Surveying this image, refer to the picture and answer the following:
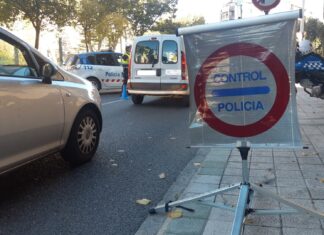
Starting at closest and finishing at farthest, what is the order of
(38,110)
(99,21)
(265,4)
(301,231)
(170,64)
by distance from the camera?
(301,231) < (38,110) < (265,4) < (170,64) < (99,21)

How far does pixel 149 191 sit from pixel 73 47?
3337 centimetres

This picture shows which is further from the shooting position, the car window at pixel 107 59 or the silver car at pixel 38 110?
the car window at pixel 107 59

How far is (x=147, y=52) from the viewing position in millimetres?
11719

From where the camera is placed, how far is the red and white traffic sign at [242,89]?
9.66 feet

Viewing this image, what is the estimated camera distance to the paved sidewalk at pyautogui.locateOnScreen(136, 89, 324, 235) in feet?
11.1

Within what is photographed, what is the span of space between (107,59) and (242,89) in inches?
528

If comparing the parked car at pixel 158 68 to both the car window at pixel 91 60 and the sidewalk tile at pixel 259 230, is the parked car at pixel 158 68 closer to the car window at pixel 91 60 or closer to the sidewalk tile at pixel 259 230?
the car window at pixel 91 60

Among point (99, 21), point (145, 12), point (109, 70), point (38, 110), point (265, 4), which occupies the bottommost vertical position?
point (38, 110)

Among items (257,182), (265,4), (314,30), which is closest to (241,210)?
(257,182)

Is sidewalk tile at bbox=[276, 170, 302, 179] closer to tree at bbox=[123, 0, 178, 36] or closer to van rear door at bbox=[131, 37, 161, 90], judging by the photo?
van rear door at bbox=[131, 37, 161, 90]

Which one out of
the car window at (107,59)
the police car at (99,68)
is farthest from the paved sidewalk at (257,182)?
the car window at (107,59)

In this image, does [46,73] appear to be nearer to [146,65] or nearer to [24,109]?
[24,109]

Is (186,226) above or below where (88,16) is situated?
below

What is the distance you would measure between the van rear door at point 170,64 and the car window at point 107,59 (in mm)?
4839
